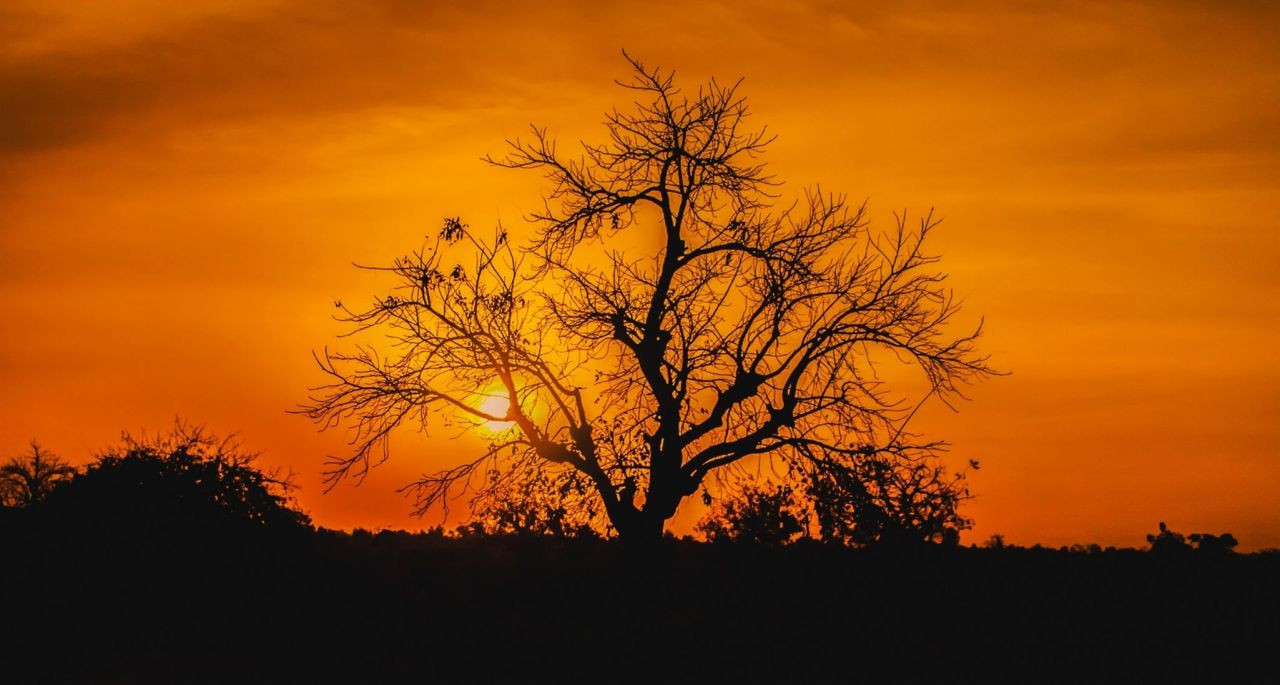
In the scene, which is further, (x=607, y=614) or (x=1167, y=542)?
(x=1167, y=542)

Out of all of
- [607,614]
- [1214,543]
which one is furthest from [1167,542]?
[607,614]

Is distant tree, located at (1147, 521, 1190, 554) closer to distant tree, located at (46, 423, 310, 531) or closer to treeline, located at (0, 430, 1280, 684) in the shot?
treeline, located at (0, 430, 1280, 684)

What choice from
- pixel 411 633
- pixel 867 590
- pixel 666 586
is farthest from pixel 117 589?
pixel 867 590

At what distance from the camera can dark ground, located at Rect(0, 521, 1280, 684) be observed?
23.4 meters

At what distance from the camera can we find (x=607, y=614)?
25.5 metres

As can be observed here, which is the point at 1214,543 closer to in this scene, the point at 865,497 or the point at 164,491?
the point at 865,497

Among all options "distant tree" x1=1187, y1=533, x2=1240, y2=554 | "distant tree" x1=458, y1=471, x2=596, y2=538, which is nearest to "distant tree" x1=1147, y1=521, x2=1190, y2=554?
"distant tree" x1=1187, y1=533, x2=1240, y2=554

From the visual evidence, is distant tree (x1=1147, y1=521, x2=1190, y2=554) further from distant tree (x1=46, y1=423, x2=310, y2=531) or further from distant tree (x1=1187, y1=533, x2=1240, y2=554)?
distant tree (x1=46, y1=423, x2=310, y2=531)

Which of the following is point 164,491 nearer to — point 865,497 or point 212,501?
point 212,501

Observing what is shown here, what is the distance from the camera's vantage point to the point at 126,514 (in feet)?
86.8

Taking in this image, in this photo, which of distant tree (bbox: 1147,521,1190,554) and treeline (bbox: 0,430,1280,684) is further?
distant tree (bbox: 1147,521,1190,554)

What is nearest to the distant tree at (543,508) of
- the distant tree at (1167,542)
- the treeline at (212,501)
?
the treeline at (212,501)

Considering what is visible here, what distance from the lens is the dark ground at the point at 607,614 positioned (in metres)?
23.4

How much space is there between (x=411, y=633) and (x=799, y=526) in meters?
A: 12.3
